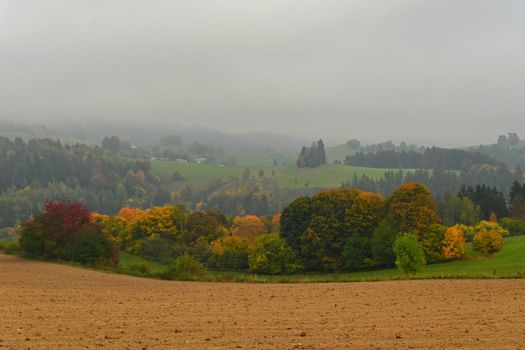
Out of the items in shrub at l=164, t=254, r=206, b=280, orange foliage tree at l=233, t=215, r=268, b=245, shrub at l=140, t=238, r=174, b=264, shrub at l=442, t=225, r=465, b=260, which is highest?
shrub at l=164, t=254, r=206, b=280

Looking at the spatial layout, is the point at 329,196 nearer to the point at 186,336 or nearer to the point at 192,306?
the point at 192,306

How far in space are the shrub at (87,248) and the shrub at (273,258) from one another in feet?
105

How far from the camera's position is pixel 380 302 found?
3147 centimetres

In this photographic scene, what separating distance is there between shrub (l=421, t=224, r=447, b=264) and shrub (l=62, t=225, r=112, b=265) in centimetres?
4894

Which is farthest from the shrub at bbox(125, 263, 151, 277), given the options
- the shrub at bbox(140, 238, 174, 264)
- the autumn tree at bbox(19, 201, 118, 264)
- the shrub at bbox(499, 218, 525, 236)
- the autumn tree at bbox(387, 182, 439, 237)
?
the shrub at bbox(499, 218, 525, 236)

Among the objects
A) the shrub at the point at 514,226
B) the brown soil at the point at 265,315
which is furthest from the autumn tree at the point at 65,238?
the shrub at the point at 514,226

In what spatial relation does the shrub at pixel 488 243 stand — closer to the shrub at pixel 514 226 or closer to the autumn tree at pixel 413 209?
the autumn tree at pixel 413 209

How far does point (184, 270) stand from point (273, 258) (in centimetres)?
4164

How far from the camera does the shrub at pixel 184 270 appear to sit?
50.6 m

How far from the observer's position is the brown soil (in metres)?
20.0

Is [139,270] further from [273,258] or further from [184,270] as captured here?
[273,258]

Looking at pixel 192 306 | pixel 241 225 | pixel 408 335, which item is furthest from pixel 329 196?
pixel 408 335

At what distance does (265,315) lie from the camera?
2658 centimetres

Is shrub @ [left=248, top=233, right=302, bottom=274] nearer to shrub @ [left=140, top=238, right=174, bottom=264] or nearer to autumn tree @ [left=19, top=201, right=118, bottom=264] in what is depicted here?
shrub @ [left=140, top=238, right=174, bottom=264]
